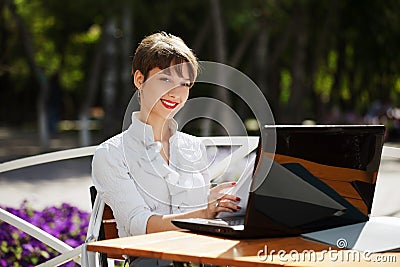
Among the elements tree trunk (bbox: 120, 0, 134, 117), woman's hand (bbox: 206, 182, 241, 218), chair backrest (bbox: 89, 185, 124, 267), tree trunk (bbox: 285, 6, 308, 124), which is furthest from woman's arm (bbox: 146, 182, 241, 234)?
tree trunk (bbox: 285, 6, 308, 124)

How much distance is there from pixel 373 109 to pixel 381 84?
418 cm

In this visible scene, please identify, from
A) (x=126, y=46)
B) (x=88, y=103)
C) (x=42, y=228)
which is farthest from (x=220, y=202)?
(x=126, y=46)

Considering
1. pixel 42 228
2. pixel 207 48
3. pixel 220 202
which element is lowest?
pixel 42 228

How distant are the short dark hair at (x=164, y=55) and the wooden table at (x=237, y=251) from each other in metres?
0.84

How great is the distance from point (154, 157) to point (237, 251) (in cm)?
104

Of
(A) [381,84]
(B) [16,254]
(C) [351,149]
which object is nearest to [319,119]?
(A) [381,84]

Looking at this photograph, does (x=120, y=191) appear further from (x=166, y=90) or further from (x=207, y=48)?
(x=207, y=48)

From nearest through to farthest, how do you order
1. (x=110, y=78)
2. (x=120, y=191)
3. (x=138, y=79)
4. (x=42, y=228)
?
(x=120, y=191) < (x=138, y=79) < (x=42, y=228) < (x=110, y=78)

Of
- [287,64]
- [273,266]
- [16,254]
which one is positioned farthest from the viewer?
[287,64]

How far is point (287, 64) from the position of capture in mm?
42875

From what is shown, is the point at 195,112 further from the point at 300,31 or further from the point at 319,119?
the point at 319,119

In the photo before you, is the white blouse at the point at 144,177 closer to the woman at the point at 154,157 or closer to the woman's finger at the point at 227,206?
the woman at the point at 154,157

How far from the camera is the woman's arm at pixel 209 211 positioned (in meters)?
3.35

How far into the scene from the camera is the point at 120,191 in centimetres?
369
